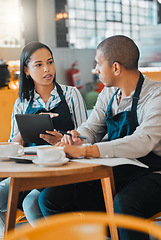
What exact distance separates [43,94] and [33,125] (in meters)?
0.76

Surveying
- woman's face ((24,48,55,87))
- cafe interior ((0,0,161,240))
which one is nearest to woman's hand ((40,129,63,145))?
woman's face ((24,48,55,87))

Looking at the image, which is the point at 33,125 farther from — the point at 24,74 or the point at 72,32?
the point at 72,32

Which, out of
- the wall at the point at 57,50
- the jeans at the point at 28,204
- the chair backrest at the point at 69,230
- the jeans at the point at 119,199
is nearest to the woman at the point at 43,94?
the jeans at the point at 28,204

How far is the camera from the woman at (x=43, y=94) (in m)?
2.47

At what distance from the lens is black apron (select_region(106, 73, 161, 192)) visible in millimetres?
1765

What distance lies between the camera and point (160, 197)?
1603 mm

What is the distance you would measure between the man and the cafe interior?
3.25m

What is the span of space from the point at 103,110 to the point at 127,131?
0.93 ft

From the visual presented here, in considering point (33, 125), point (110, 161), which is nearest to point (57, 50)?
point (33, 125)

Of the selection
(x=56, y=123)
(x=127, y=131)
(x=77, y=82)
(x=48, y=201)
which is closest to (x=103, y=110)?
(x=127, y=131)

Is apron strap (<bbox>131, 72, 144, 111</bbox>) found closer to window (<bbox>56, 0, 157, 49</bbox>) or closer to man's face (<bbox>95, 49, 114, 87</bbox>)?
man's face (<bbox>95, 49, 114, 87</bbox>)

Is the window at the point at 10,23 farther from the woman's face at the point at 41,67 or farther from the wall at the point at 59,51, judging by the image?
the woman's face at the point at 41,67

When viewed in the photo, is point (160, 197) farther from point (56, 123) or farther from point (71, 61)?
point (71, 61)

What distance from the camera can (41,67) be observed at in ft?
8.11
